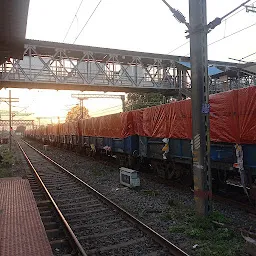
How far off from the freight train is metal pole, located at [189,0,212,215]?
3.56 feet

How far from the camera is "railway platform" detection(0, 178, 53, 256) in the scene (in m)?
4.98

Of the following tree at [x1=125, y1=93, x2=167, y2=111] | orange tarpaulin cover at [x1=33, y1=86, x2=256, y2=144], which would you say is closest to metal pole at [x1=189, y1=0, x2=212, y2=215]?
orange tarpaulin cover at [x1=33, y1=86, x2=256, y2=144]

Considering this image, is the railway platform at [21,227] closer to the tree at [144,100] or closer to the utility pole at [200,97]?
the utility pole at [200,97]

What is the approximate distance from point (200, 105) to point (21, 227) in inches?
187

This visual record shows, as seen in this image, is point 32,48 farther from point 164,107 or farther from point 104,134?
point 164,107

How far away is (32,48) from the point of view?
86.5 ft

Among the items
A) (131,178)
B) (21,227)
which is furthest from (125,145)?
(21,227)

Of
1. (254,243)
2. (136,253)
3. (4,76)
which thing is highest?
(4,76)

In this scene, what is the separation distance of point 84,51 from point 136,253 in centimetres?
2505

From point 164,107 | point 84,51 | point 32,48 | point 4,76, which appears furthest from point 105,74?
point 164,107

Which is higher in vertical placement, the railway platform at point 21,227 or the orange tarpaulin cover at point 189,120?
the orange tarpaulin cover at point 189,120

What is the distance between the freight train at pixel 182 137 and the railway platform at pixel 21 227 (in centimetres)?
497

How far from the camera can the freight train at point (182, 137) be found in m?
7.54

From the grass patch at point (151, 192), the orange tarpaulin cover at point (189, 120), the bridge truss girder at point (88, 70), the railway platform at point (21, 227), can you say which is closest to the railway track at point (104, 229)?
the railway platform at point (21, 227)
